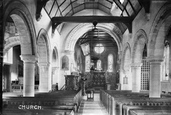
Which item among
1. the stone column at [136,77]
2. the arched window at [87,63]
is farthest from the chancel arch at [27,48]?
the arched window at [87,63]

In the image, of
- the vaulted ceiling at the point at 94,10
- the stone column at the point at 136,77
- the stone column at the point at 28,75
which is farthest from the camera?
the stone column at the point at 136,77

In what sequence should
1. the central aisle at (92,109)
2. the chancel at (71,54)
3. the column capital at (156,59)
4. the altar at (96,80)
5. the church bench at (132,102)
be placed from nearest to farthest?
1. the church bench at (132,102)
2. the chancel at (71,54)
3. the column capital at (156,59)
4. the central aisle at (92,109)
5. the altar at (96,80)

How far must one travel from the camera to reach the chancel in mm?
7637

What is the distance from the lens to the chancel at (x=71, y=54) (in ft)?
25.1

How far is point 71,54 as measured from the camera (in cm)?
2170

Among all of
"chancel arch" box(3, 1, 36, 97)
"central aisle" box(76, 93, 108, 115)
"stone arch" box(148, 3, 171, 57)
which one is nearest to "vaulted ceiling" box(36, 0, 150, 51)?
"stone arch" box(148, 3, 171, 57)

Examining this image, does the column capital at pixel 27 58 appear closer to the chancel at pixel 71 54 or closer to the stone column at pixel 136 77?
the chancel at pixel 71 54

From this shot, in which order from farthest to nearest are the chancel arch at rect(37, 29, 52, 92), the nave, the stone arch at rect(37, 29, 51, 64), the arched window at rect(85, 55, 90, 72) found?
the arched window at rect(85, 55, 90, 72) < the chancel arch at rect(37, 29, 52, 92) < the stone arch at rect(37, 29, 51, 64) < the nave

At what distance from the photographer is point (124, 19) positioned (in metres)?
16.0

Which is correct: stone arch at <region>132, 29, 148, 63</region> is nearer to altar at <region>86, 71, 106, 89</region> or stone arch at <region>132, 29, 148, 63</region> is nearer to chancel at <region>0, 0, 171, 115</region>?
chancel at <region>0, 0, 171, 115</region>

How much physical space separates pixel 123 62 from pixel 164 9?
11411 mm

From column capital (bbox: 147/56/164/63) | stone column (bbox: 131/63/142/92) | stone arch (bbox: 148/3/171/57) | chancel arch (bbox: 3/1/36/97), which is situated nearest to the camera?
stone arch (bbox: 148/3/171/57)

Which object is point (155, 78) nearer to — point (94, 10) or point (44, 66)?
point (44, 66)

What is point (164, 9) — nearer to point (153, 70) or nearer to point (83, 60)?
point (153, 70)
